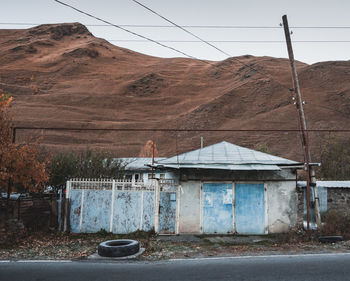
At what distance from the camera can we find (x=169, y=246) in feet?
35.6

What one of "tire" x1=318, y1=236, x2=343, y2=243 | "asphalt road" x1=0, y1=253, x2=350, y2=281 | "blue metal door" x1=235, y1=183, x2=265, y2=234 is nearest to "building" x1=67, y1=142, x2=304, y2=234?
"blue metal door" x1=235, y1=183, x2=265, y2=234

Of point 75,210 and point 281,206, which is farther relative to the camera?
point 281,206

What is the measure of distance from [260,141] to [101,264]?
43.5m

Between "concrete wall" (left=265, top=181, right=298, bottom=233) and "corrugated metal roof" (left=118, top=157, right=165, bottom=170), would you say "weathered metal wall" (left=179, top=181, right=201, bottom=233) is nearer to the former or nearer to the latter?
"concrete wall" (left=265, top=181, right=298, bottom=233)

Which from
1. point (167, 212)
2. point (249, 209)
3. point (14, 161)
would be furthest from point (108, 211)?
point (249, 209)

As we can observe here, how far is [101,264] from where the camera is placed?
8.35 m

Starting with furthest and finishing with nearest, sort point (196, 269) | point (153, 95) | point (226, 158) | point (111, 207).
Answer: point (153, 95)
point (226, 158)
point (111, 207)
point (196, 269)

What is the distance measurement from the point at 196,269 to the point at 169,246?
3.39m

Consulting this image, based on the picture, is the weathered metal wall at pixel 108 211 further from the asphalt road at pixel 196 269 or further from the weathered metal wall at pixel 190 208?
the asphalt road at pixel 196 269

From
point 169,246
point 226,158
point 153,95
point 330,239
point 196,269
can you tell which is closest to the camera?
point 196,269

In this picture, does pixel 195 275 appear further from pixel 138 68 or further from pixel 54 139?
pixel 138 68

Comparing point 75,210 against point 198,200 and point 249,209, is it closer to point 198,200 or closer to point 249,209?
point 198,200

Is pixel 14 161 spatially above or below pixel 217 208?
above

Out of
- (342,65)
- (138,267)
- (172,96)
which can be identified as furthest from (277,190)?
(342,65)
